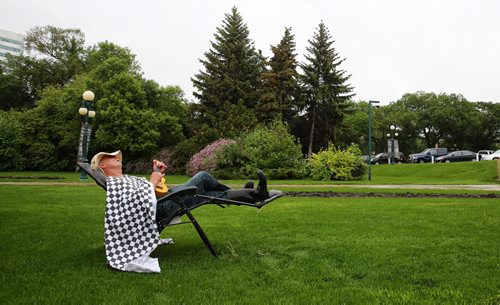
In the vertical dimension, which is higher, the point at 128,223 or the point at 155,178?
the point at 155,178

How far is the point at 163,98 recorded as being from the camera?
1444 inches

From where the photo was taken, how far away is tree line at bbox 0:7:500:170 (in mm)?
32719

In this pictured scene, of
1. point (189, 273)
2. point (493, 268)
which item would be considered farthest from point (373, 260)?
point (189, 273)

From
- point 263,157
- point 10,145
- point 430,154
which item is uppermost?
point 430,154

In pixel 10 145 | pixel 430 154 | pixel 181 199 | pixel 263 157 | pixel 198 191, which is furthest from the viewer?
pixel 430 154

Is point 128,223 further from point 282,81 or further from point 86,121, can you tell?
point 282,81

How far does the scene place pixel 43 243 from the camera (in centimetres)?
525

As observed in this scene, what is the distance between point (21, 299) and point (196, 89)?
122 feet

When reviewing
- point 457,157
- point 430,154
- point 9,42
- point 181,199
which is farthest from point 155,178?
point 9,42

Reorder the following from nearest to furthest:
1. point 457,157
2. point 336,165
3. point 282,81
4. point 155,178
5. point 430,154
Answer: point 155,178 < point 336,165 < point 282,81 < point 457,157 < point 430,154

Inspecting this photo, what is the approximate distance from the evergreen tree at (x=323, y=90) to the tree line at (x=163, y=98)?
10cm

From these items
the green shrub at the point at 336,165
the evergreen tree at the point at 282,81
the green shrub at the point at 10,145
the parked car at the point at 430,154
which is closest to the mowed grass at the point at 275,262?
the green shrub at the point at 336,165

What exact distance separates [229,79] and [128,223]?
111 feet

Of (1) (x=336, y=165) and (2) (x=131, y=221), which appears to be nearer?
(2) (x=131, y=221)
